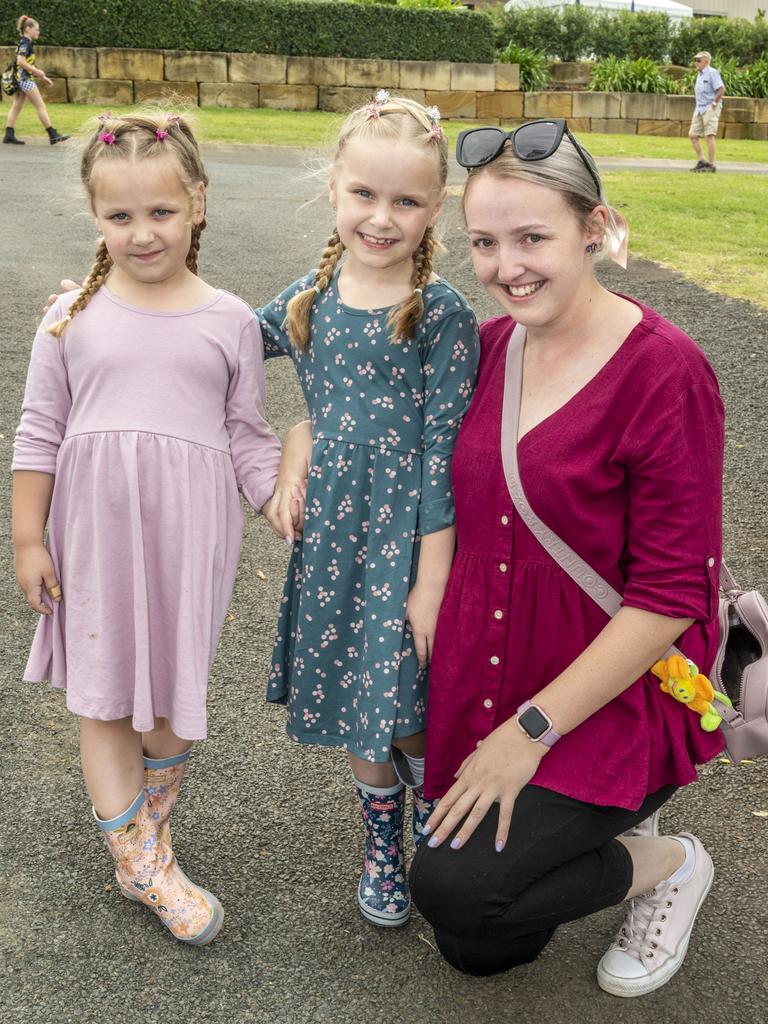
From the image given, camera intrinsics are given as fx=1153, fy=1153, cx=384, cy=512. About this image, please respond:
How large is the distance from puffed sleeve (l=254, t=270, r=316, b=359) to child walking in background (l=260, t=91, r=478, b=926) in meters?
0.10

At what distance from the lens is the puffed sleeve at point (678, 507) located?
7.16 feet

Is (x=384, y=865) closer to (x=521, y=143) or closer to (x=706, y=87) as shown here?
(x=521, y=143)

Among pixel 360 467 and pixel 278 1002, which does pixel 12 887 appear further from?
pixel 360 467

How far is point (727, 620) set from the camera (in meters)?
2.50

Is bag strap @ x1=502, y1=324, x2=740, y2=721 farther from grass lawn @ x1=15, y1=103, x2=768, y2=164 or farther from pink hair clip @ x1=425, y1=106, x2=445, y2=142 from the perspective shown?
grass lawn @ x1=15, y1=103, x2=768, y2=164

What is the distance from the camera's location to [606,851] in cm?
239

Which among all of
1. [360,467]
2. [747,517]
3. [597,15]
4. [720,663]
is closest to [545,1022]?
[720,663]

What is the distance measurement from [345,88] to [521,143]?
24361 mm

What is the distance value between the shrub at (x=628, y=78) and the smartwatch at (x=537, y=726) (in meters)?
27.5

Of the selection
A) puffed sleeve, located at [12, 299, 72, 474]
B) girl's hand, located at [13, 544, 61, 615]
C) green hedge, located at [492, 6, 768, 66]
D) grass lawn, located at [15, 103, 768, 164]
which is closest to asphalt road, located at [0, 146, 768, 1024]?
puffed sleeve, located at [12, 299, 72, 474]

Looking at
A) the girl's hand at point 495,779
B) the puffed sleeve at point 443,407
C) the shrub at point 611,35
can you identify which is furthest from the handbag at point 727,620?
the shrub at point 611,35

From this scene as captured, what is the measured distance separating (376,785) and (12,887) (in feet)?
3.01

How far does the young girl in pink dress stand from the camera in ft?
7.29

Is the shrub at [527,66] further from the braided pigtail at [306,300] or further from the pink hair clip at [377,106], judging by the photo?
the braided pigtail at [306,300]
